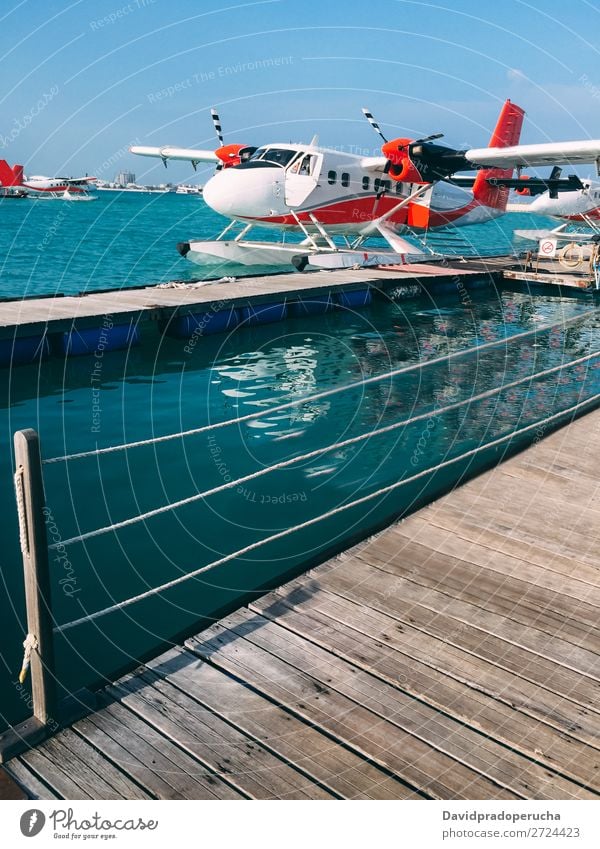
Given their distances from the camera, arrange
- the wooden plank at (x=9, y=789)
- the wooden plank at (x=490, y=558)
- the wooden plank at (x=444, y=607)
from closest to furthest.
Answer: the wooden plank at (x=9, y=789) < the wooden plank at (x=444, y=607) < the wooden plank at (x=490, y=558)

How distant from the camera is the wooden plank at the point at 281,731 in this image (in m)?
3.87

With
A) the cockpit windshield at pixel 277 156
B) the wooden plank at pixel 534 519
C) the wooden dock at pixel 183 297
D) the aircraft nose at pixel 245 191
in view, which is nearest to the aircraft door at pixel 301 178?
the cockpit windshield at pixel 277 156

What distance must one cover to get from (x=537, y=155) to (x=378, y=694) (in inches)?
1023

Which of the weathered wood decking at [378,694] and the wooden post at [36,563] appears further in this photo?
the weathered wood decking at [378,694]

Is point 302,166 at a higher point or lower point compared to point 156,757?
higher

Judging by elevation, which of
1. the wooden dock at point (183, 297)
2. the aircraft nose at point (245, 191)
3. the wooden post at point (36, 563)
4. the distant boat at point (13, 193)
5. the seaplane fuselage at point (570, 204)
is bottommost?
the wooden post at point (36, 563)

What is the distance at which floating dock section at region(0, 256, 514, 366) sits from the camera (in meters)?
16.0

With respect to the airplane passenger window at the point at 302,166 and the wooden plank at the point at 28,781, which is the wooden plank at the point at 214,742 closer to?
the wooden plank at the point at 28,781

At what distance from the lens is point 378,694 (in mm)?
4586

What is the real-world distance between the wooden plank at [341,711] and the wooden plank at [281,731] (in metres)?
0.08

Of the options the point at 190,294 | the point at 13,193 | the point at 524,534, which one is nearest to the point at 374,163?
the point at 190,294

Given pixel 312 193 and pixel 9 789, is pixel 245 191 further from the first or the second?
pixel 9 789

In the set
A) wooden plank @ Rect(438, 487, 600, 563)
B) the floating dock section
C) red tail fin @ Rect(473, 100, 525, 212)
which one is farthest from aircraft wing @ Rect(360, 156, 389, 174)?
wooden plank @ Rect(438, 487, 600, 563)

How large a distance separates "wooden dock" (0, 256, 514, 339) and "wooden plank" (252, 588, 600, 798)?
478 inches
